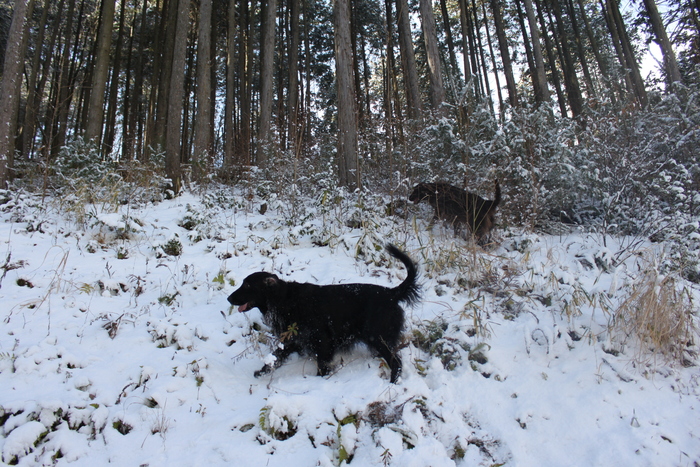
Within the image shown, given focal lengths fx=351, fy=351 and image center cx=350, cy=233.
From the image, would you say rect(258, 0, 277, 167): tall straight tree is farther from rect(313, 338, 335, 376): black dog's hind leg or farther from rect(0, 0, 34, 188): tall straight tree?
rect(313, 338, 335, 376): black dog's hind leg

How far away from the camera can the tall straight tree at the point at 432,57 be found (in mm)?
9492

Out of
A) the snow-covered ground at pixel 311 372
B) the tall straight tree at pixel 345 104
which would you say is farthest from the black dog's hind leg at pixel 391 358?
the tall straight tree at pixel 345 104

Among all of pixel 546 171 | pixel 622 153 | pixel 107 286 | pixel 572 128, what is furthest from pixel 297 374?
pixel 572 128

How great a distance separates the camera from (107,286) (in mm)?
3902

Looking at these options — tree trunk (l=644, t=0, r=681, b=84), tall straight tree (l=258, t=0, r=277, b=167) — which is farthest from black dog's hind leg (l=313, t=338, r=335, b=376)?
tree trunk (l=644, t=0, r=681, b=84)

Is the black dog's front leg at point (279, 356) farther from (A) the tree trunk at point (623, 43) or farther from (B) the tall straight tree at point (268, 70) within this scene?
(A) the tree trunk at point (623, 43)

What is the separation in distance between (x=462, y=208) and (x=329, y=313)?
148 inches

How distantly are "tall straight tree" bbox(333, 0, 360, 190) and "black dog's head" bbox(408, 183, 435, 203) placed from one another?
1264 mm

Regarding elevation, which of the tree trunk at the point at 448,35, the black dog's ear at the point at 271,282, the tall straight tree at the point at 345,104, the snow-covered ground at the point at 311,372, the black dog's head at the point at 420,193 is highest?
the tree trunk at the point at 448,35

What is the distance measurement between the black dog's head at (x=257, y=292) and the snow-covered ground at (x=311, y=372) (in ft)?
1.14

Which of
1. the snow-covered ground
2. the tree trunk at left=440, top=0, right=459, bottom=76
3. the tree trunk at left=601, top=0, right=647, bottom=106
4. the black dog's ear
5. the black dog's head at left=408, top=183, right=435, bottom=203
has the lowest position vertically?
the snow-covered ground

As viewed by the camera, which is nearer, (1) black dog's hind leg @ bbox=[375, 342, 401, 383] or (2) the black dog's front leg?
(1) black dog's hind leg @ bbox=[375, 342, 401, 383]

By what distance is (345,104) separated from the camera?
7914mm

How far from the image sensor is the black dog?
3.13m
